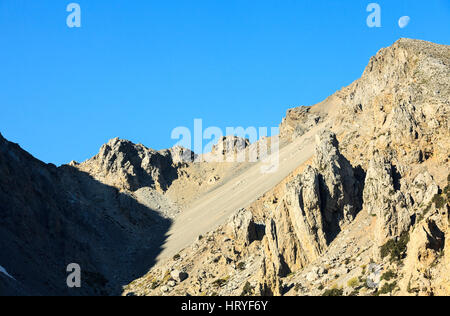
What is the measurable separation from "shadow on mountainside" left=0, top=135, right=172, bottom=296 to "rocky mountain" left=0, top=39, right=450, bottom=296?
33 cm

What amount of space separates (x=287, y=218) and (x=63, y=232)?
49.9 meters

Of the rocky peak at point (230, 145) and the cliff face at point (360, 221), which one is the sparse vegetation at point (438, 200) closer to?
the cliff face at point (360, 221)

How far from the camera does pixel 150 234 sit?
13925 centimetres

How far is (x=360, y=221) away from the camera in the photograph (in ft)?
268

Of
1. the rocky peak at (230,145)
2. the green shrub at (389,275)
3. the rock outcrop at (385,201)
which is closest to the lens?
the green shrub at (389,275)

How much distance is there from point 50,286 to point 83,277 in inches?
549

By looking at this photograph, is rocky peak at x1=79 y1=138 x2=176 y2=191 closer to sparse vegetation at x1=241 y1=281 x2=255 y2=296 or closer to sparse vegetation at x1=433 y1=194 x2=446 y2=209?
sparse vegetation at x1=241 y1=281 x2=255 y2=296

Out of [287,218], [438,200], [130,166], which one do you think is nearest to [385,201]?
[438,200]

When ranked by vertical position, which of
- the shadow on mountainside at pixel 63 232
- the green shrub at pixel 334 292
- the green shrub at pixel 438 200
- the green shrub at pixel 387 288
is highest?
the shadow on mountainside at pixel 63 232

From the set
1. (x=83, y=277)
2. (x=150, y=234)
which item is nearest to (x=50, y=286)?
(x=83, y=277)

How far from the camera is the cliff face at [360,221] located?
58.9 meters

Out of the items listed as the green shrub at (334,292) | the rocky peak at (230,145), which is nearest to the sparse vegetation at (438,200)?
the green shrub at (334,292)

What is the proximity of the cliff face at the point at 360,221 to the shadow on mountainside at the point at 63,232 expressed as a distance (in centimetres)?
1064

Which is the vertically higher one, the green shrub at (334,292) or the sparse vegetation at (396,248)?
the sparse vegetation at (396,248)
